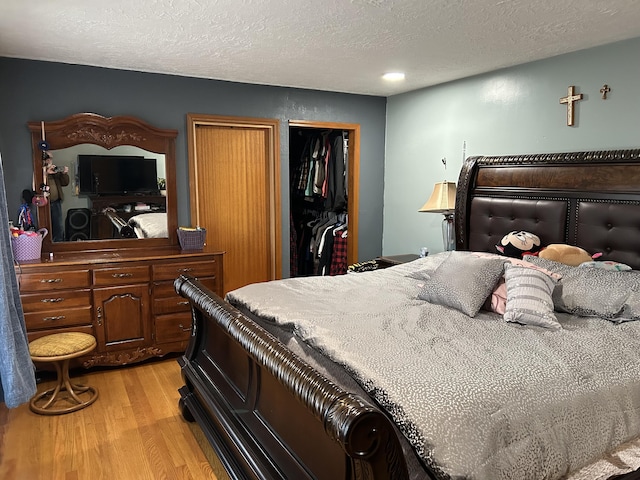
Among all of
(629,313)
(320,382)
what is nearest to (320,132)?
(629,313)

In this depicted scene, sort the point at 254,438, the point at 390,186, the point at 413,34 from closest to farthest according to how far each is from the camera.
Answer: the point at 254,438 → the point at 413,34 → the point at 390,186

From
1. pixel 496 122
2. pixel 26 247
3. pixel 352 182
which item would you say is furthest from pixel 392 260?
pixel 26 247

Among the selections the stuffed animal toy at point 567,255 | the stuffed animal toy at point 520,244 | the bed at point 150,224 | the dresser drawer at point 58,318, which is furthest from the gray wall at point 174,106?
the stuffed animal toy at point 567,255

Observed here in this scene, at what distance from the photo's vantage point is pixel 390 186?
4926 mm

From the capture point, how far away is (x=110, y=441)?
268 cm

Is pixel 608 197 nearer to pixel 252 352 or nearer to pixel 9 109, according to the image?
pixel 252 352

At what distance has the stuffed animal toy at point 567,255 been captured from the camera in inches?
114

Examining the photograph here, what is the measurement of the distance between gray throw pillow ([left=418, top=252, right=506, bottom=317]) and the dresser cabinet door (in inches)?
83.1

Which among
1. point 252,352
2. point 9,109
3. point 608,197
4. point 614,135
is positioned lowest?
point 252,352

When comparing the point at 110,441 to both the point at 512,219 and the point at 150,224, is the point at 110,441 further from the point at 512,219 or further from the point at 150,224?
the point at 512,219

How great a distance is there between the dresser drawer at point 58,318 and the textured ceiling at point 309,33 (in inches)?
68.3

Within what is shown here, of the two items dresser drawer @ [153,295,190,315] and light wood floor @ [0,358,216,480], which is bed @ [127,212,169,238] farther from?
light wood floor @ [0,358,216,480]

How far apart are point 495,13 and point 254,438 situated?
2316 mm

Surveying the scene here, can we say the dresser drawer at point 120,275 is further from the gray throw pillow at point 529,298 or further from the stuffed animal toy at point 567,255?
the stuffed animal toy at point 567,255
